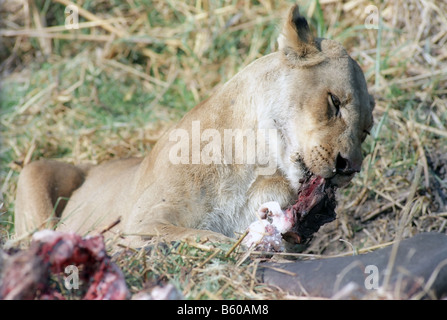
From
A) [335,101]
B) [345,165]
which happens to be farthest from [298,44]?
[345,165]

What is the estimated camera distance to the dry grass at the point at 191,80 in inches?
198

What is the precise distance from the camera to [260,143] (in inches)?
140

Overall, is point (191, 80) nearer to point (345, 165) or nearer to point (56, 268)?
point (345, 165)

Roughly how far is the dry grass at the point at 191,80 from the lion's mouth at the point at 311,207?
1236 mm

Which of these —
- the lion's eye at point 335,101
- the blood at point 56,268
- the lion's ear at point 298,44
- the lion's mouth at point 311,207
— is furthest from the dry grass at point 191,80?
the blood at point 56,268

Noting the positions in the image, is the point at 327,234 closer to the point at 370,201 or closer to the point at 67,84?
the point at 370,201

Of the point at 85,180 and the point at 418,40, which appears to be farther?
the point at 418,40

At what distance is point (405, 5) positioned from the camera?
6.01m

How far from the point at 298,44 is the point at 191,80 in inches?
109

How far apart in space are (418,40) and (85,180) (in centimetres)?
330

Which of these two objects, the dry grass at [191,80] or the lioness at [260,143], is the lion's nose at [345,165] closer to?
the lioness at [260,143]

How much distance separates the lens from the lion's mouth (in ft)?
11.2

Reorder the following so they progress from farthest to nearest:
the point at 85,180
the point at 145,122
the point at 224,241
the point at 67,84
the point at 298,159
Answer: the point at 67,84 < the point at 145,122 < the point at 85,180 < the point at 298,159 < the point at 224,241

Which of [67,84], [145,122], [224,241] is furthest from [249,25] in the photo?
[224,241]
